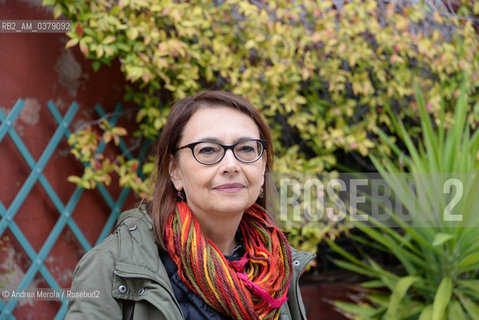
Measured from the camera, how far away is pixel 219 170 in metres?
1.41

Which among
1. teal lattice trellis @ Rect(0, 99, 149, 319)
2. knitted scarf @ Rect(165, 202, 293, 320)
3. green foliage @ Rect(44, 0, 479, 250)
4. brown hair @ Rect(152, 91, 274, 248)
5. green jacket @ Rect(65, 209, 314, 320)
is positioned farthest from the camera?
green foliage @ Rect(44, 0, 479, 250)

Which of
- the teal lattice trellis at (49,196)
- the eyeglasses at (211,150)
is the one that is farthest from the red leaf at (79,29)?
the eyeglasses at (211,150)

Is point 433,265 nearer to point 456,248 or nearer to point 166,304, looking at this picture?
point 456,248

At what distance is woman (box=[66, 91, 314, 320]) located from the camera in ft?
4.13

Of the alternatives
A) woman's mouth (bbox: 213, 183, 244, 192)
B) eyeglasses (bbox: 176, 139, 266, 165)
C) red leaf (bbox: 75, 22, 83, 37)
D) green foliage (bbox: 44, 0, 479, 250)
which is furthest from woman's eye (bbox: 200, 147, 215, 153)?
red leaf (bbox: 75, 22, 83, 37)

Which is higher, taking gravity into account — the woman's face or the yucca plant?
the woman's face

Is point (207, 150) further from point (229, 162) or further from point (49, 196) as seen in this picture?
point (49, 196)

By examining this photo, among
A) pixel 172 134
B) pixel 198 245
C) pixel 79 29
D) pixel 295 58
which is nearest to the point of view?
pixel 198 245

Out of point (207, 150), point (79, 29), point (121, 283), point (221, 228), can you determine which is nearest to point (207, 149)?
point (207, 150)

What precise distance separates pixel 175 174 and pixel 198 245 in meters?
0.28

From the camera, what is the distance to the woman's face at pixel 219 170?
4.66ft

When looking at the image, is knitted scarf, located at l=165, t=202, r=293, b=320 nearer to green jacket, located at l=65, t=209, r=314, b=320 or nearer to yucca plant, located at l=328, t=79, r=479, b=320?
green jacket, located at l=65, t=209, r=314, b=320

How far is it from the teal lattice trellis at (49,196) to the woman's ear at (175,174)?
1.18 meters

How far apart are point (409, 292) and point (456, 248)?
1.37 feet
